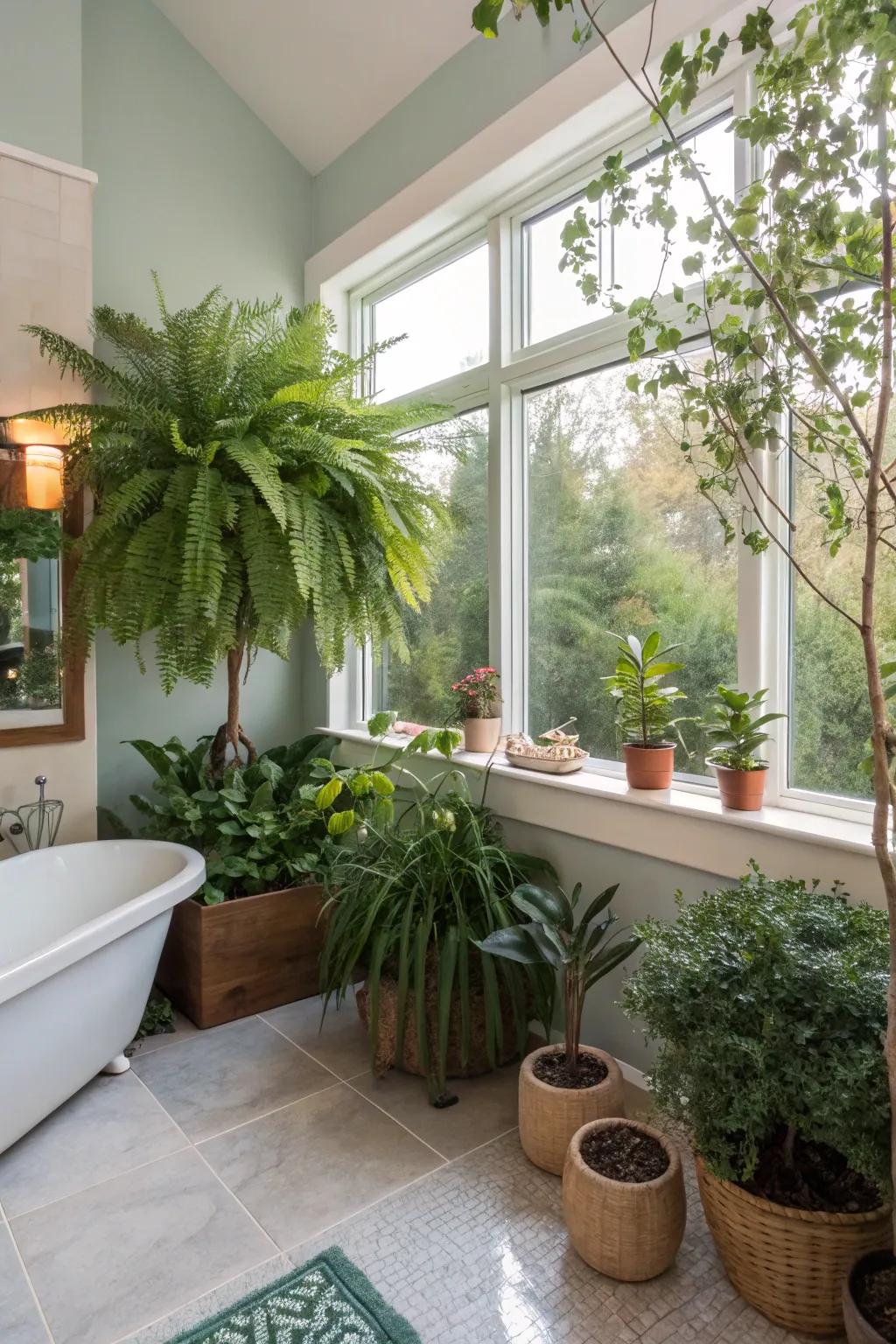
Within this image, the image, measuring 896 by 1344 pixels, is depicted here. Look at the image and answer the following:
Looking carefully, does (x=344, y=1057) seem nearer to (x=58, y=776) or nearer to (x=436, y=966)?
(x=436, y=966)

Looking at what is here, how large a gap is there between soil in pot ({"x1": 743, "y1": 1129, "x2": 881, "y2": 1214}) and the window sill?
0.48 m

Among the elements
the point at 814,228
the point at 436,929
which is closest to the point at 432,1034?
the point at 436,929

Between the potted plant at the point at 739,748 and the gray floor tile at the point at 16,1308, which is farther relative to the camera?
the potted plant at the point at 739,748

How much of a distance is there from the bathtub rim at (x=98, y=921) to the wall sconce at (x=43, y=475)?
1100 mm

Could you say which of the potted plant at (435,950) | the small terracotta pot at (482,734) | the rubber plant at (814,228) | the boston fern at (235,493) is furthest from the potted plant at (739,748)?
the boston fern at (235,493)

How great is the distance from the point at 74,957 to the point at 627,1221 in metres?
1.28

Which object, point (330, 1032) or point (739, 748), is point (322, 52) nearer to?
point (739, 748)

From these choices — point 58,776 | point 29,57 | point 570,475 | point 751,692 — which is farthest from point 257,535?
point 29,57

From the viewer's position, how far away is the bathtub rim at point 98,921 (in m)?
1.75

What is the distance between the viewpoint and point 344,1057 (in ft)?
7.79

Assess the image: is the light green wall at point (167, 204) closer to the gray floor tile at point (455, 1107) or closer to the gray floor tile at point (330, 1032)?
the gray floor tile at point (330, 1032)

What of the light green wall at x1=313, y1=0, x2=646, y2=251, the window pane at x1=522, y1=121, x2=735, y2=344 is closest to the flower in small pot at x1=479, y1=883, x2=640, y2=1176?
the window pane at x1=522, y1=121, x2=735, y2=344

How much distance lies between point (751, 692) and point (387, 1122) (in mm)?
1388

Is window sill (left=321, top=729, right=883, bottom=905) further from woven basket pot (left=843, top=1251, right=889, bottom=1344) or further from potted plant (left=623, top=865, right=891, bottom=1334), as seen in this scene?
woven basket pot (left=843, top=1251, right=889, bottom=1344)
